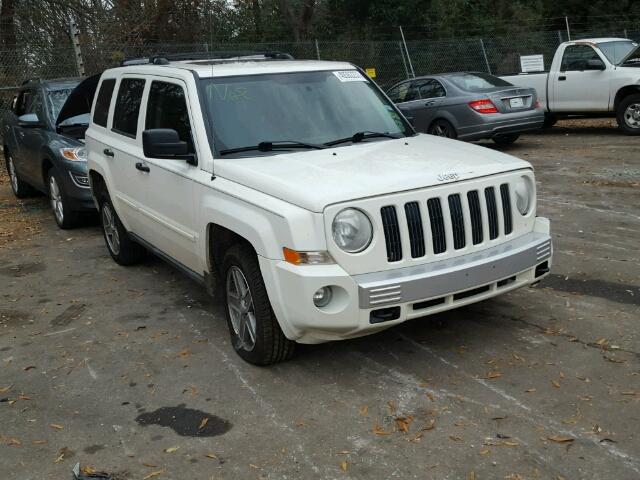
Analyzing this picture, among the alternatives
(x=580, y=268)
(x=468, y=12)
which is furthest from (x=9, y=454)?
(x=468, y=12)

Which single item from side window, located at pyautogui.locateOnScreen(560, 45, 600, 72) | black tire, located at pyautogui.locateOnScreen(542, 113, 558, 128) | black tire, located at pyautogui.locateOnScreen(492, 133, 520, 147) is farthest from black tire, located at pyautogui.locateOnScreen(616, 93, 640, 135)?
black tire, located at pyautogui.locateOnScreen(492, 133, 520, 147)

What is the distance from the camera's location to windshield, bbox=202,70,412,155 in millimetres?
5258

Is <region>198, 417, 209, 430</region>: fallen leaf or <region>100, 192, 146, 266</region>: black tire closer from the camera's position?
<region>198, 417, 209, 430</region>: fallen leaf

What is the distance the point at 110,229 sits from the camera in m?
7.56

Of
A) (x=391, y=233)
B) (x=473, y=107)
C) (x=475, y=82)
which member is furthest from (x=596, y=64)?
(x=391, y=233)

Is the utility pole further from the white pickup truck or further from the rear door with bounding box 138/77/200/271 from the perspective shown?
the rear door with bounding box 138/77/200/271

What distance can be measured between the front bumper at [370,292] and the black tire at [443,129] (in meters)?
9.07

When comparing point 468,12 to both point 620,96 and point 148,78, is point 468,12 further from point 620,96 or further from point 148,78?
point 148,78

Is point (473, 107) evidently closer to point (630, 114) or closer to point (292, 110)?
point (630, 114)

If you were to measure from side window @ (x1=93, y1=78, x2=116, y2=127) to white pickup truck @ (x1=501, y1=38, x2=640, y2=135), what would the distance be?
10.1 metres

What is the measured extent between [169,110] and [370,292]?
2534mm

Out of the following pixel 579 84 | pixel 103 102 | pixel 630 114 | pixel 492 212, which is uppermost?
pixel 103 102

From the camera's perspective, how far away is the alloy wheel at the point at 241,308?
4.75 metres

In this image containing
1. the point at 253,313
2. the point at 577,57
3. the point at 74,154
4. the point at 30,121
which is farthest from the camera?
the point at 577,57
